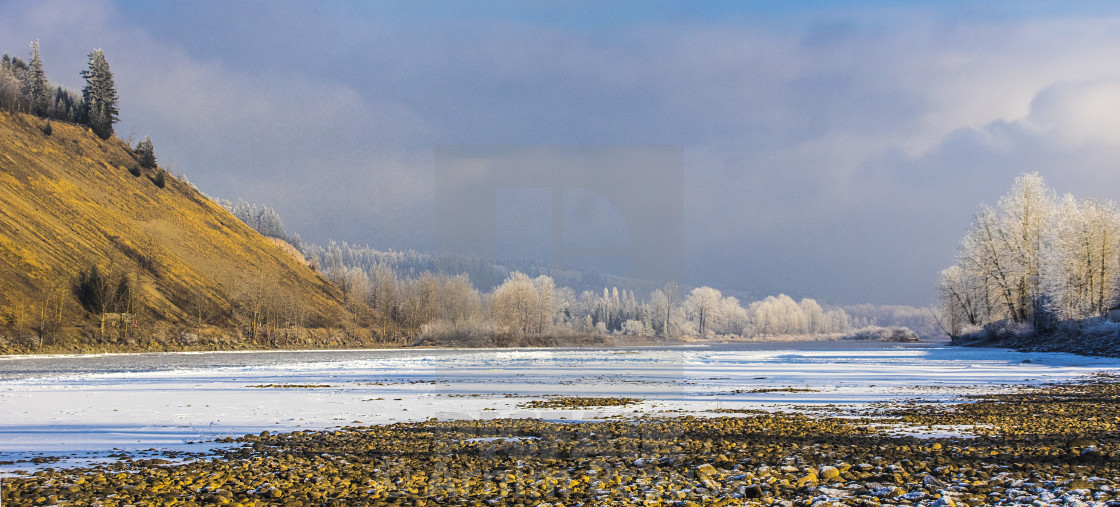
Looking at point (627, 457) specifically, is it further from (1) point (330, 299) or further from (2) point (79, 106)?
(2) point (79, 106)

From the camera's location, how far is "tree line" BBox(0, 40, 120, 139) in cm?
9200

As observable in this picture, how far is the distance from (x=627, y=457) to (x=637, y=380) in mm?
16103

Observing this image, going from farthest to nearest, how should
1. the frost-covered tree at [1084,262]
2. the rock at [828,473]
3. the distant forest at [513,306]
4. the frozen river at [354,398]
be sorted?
the distant forest at [513,306]
the frost-covered tree at [1084,262]
the frozen river at [354,398]
the rock at [828,473]

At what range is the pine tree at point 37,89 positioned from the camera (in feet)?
306

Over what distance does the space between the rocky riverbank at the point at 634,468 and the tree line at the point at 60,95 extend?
349 feet

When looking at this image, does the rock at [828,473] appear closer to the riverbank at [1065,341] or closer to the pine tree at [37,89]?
the riverbank at [1065,341]

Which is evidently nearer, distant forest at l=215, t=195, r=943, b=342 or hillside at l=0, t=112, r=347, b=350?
hillside at l=0, t=112, r=347, b=350

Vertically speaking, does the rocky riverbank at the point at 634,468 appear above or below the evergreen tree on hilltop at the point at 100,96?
below

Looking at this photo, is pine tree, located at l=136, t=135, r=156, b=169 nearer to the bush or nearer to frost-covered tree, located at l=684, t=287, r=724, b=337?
the bush

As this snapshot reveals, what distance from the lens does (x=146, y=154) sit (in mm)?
98500

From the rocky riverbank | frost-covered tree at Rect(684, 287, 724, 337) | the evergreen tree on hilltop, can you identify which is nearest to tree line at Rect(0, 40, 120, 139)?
the evergreen tree on hilltop

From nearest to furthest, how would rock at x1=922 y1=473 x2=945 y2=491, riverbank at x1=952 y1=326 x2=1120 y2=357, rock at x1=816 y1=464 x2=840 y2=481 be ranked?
rock at x1=922 y1=473 x2=945 y2=491 < rock at x1=816 y1=464 x2=840 y2=481 < riverbank at x1=952 y1=326 x2=1120 y2=357

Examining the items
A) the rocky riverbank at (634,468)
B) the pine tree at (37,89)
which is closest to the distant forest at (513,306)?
the pine tree at (37,89)

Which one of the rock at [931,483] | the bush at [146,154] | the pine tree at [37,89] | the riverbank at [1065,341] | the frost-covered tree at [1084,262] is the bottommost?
the riverbank at [1065,341]
